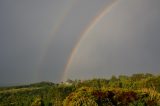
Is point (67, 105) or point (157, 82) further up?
point (157, 82)

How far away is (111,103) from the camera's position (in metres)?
32.7

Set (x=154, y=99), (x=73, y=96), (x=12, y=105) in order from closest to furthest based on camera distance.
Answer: (x=73, y=96) → (x=154, y=99) → (x=12, y=105)

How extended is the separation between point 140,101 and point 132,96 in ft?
3.04

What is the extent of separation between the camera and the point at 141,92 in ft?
113

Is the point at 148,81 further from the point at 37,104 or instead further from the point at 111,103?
the point at 111,103

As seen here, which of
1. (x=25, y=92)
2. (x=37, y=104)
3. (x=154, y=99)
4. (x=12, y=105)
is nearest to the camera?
(x=154, y=99)

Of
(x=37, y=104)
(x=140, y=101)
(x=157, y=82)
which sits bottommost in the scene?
(x=140, y=101)

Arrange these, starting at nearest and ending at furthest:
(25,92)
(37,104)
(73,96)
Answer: (73,96) < (37,104) < (25,92)

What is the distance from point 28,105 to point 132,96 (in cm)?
6994

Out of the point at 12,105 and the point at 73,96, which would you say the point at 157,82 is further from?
the point at 73,96

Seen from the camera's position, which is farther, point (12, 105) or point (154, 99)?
point (12, 105)

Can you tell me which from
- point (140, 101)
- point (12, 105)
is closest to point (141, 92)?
point (140, 101)

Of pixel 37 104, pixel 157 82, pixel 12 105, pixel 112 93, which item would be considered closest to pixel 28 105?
pixel 12 105

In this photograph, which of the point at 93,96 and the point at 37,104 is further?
the point at 37,104
